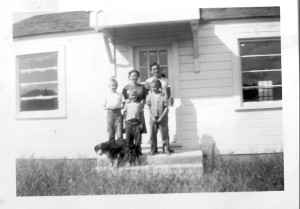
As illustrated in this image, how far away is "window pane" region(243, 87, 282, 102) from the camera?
1.36 meters

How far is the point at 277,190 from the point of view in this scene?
4.25 feet

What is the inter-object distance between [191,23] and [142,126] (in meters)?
0.51

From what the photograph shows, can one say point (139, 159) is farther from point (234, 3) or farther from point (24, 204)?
point (234, 3)


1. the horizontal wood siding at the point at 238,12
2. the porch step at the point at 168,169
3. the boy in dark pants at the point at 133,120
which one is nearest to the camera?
the horizontal wood siding at the point at 238,12

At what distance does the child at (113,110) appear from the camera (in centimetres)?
149

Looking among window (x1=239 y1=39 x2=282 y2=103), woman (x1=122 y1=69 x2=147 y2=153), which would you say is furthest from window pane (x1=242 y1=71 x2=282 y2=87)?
woman (x1=122 y1=69 x2=147 y2=153)

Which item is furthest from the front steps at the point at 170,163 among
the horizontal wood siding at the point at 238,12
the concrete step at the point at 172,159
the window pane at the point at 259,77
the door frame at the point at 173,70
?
the horizontal wood siding at the point at 238,12

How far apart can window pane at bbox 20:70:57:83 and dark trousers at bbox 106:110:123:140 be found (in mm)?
282

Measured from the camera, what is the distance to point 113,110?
4.99ft

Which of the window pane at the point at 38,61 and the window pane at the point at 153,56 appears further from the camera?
the window pane at the point at 153,56

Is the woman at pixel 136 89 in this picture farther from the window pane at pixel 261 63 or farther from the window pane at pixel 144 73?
the window pane at pixel 261 63

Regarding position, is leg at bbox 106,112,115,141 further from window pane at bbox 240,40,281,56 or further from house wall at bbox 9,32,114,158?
window pane at bbox 240,40,281,56

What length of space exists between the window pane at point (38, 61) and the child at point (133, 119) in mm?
365

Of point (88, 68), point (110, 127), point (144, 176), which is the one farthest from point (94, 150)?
point (88, 68)
